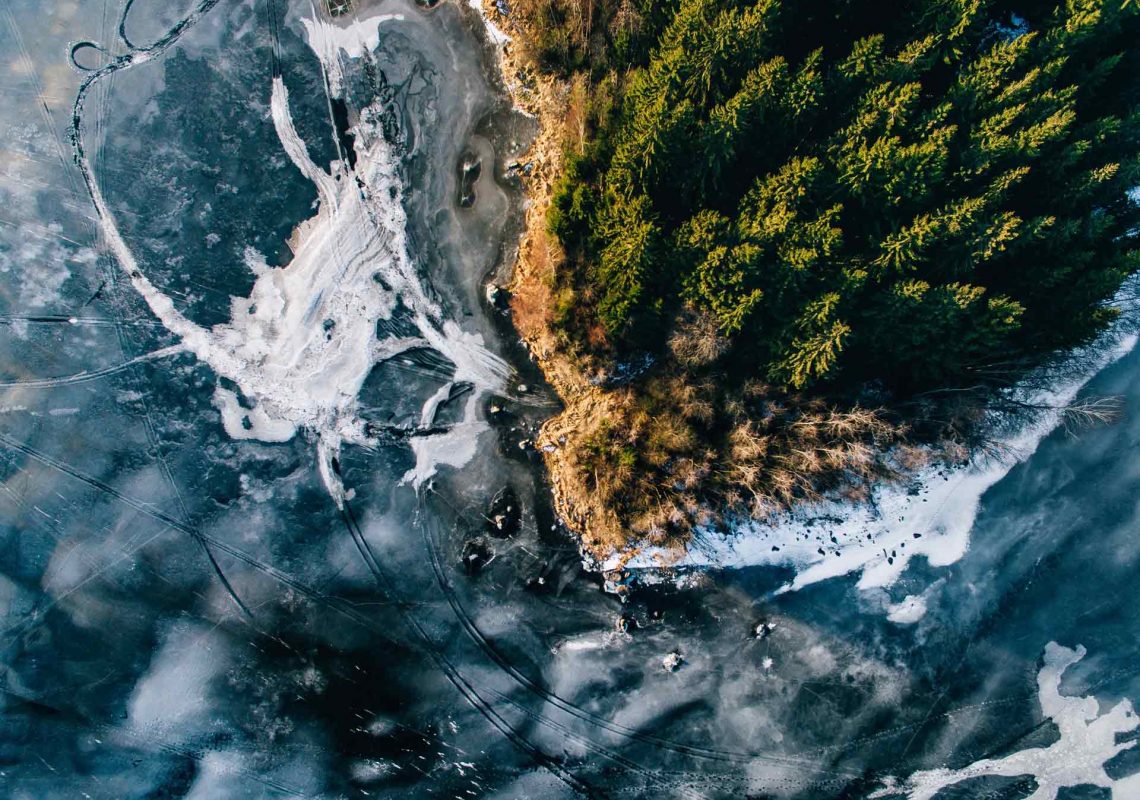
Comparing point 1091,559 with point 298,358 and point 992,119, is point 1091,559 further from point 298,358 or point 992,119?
point 298,358

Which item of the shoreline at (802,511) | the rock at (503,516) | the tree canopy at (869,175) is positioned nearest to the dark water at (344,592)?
the rock at (503,516)

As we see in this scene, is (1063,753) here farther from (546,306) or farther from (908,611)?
(546,306)

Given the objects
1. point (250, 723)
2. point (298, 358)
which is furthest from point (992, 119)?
point (250, 723)

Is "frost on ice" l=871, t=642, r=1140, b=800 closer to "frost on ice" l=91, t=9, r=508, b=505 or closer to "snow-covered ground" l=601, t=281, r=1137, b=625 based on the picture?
"snow-covered ground" l=601, t=281, r=1137, b=625

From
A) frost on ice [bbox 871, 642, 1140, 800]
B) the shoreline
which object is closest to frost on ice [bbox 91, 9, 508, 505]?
the shoreline

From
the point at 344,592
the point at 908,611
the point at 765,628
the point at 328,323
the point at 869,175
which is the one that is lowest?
the point at 765,628

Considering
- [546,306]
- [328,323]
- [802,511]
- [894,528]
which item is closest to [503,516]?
[546,306]

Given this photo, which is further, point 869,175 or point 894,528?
point 894,528
